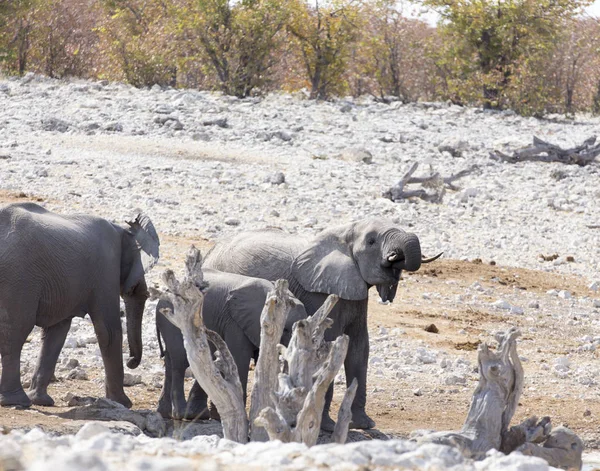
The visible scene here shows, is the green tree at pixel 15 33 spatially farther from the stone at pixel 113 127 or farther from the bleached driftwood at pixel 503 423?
the bleached driftwood at pixel 503 423

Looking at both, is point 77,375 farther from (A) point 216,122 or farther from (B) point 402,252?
(A) point 216,122

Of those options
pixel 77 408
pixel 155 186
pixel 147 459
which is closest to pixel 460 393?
pixel 77 408

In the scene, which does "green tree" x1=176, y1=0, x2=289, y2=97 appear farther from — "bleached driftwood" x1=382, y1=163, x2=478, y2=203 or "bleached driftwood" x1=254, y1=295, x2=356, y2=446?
"bleached driftwood" x1=254, y1=295, x2=356, y2=446

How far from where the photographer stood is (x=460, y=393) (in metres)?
8.63

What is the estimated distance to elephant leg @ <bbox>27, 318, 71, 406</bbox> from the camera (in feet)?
24.6

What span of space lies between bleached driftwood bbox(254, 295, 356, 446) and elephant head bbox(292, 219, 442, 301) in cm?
136

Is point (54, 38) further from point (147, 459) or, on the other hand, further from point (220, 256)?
point (147, 459)

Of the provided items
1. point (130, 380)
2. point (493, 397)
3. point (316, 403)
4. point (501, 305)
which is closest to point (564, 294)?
point (501, 305)

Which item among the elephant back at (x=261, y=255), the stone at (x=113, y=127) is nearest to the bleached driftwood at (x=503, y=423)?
the elephant back at (x=261, y=255)

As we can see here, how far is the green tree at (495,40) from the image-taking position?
2470 cm

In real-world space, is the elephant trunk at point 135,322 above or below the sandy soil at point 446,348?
above

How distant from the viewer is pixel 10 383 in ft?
23.9

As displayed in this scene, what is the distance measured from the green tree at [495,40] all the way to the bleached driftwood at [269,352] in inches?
749

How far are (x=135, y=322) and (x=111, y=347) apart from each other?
379 mm
